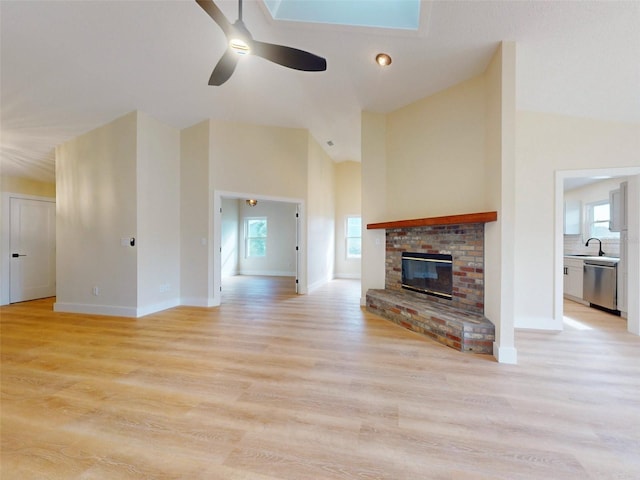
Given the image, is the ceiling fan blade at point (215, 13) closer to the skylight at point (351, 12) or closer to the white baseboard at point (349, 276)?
the skylight at point (351, 12)

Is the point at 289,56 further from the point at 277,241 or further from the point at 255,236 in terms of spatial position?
the point at 255,236

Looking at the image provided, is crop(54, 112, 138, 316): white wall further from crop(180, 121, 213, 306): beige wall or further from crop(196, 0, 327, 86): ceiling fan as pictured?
crop(196, 0, 327, 86): ceiling fan

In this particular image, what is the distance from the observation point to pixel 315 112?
470cm

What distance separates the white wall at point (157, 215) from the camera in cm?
404

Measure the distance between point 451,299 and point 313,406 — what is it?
233cm

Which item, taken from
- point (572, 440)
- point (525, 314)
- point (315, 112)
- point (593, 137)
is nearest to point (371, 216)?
point (315, 112)

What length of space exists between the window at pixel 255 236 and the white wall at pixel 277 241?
139 millimetres

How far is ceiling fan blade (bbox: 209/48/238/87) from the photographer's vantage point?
2.24 m

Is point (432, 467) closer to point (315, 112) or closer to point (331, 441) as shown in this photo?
point (331, 441)

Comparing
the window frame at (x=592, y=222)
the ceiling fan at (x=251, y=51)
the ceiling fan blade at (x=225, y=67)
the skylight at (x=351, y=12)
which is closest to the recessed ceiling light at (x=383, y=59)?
the skylight at (x=351, y=12)

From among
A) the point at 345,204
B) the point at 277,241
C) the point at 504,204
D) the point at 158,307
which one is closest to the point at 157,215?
the point at 158,307

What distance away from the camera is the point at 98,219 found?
4215 millimetres

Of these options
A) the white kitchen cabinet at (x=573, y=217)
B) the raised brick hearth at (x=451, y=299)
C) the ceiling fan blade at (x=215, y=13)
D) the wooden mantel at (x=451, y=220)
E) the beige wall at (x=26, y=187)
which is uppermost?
the ceiling fan blade at (x=215, y=13)

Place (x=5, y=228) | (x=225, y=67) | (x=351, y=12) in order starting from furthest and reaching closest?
(x=5, y=228) → (x=351, y=12) → (x=225, y=67)
